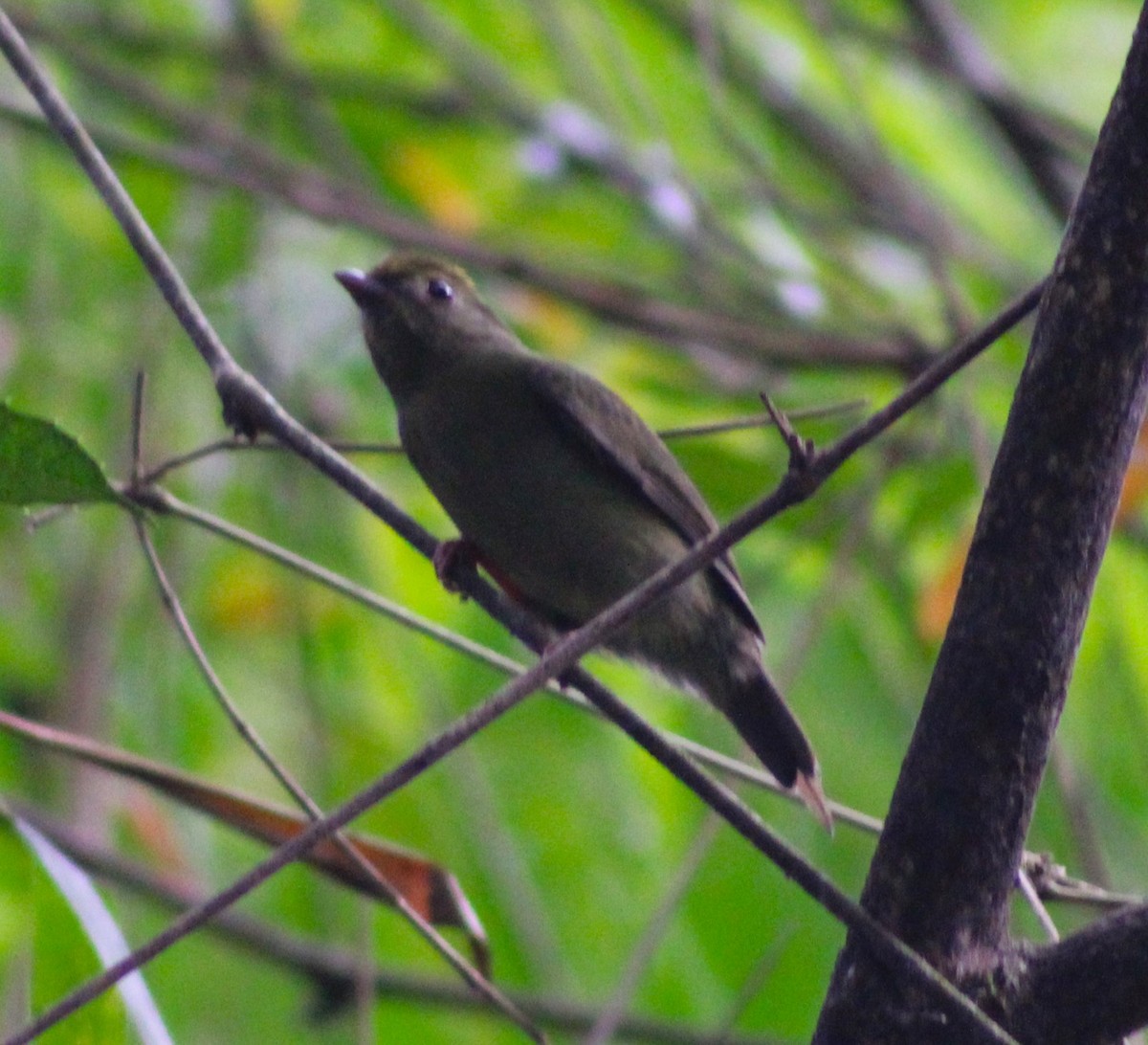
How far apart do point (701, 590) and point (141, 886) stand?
139 cm

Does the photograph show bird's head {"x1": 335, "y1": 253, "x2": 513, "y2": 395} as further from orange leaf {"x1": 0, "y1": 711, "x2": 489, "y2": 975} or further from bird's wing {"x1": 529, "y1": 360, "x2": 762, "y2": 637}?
orange leaf {"x1": 0, "y1": 711, "x2": 489, "y2": 975}

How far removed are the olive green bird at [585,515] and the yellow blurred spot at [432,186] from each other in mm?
2340

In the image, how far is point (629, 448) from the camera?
3809mm

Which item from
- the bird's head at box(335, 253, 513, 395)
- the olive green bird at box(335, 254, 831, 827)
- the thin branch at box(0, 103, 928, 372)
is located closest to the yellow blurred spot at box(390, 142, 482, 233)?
the thin branch at box(0, 103, 928, 372)

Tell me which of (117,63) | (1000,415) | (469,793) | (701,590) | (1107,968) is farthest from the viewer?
(117,63)

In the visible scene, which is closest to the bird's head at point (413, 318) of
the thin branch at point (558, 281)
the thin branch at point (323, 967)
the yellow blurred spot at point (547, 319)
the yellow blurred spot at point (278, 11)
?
the thin branch at point (558, 281)

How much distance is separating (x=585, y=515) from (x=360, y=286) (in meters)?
0.83

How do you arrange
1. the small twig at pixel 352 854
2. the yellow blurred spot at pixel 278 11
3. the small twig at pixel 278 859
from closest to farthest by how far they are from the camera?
the small twig at pixel 278 859 < the small twig at pixel 352 854 < the yellow blurred spot at pixel 278 11

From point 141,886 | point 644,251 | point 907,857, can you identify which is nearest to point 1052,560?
point 907,857

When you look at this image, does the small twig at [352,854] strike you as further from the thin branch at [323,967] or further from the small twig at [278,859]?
the thin branch at [323,967]

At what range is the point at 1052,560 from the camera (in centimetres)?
203

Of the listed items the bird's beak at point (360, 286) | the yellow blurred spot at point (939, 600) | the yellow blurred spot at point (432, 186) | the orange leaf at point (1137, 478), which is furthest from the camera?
the yellow blurred spot at point (432, 186)

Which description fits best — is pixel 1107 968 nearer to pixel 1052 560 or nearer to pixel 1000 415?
pixel 1052 560

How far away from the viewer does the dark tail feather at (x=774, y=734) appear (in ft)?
12.2
